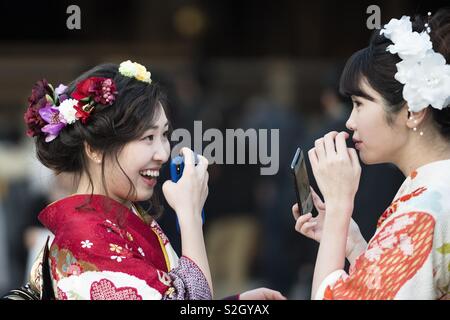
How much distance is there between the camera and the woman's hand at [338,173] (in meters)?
3.06

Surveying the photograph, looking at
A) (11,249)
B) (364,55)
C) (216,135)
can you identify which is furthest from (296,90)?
(364,55)

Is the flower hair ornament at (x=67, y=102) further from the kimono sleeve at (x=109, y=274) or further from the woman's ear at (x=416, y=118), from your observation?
the woman's ear at (x=416, y=118)

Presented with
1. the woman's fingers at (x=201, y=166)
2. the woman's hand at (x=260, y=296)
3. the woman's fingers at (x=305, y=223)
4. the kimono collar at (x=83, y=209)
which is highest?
the woman's fingers at (x=201, y=166)

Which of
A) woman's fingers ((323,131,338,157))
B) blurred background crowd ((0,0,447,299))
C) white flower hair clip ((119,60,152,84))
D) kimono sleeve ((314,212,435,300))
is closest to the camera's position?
kimono sleeve ((314,212,435,300))

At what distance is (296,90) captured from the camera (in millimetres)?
9828

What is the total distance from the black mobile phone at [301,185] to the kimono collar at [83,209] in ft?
1.68

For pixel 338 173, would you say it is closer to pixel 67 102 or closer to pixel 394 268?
pixel 394 268

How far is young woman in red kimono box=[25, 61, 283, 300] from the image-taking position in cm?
302

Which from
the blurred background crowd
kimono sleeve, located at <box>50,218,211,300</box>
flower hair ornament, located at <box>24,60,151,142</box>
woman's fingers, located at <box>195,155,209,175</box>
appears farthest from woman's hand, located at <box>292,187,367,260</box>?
the blurred background crowd

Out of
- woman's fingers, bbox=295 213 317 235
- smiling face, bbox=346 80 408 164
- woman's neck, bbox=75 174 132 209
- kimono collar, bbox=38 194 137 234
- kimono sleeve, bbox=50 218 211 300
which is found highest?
smiling face, bbox=346 80 408 164

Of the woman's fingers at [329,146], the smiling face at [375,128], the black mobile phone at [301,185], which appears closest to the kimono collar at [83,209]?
the black mobile phone at [301,185]

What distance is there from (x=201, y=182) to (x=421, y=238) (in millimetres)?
662

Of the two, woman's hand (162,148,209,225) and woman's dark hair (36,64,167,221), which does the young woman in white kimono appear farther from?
woman's dark hair (36,64,167,221)

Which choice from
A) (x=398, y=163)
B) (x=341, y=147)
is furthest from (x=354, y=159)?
(x=398, y=163)
